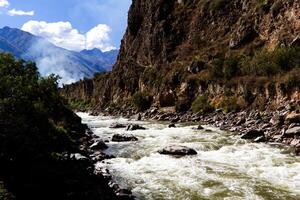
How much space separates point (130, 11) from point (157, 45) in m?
33.0

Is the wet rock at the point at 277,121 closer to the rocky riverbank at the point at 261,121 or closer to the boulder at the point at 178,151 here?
the rocky riverbank at the point at 261,121

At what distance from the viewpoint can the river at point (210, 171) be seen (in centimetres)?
2219

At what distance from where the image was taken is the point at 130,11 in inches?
5915

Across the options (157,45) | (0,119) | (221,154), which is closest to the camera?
(0,119)

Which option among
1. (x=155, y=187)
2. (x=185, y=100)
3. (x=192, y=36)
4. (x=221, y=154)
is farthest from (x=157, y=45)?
(x=155, y=187)

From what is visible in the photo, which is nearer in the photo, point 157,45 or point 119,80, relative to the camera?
point 157,45

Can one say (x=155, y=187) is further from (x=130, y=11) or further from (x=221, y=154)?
(x=130, y=11)

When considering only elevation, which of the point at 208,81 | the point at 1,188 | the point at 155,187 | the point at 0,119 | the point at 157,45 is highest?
the point at 157,45

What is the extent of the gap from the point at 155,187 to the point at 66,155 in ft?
23.6

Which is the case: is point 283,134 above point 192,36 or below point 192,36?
below

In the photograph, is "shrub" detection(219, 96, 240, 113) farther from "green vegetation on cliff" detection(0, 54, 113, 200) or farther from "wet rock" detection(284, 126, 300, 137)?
"green vegetation on cliff" detection(0, 54, 113, 200)

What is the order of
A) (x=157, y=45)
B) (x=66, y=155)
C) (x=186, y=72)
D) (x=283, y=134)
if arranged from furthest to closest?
1. (x=157, y=45)
2. (x=186, y=72)
3. (x=283, y=134)
4. (x=66, y=155)

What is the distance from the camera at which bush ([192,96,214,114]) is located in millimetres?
69500

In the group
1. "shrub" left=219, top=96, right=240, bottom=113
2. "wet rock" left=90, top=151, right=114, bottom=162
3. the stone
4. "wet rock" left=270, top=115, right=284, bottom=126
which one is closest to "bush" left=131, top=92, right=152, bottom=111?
"shrub" left=219, top=96, right=240, bottom=113
